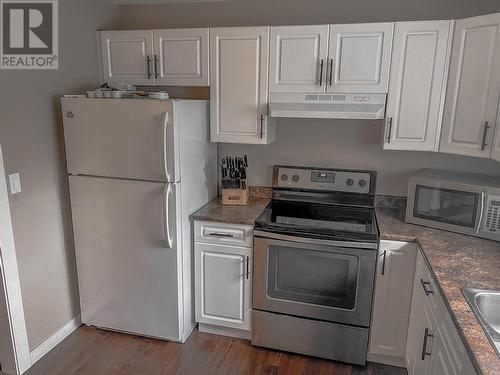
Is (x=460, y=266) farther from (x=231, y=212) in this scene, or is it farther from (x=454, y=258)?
(x=231, y=212)

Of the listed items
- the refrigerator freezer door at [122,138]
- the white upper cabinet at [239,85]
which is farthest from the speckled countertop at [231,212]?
the white upper cabinet at [239,85]

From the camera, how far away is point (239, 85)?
2.52m

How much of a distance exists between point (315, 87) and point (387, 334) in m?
1.60

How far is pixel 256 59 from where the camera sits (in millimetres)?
2445

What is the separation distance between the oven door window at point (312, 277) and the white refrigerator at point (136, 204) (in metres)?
0.62

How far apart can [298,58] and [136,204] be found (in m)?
1.38

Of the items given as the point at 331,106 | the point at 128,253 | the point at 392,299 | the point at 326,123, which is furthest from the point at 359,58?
the point at 128,253

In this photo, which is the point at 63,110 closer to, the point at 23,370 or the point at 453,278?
the point at 23,370

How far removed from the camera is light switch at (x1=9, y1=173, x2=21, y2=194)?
7.00 ft

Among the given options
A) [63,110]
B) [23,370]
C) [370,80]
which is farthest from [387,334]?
[63,110]

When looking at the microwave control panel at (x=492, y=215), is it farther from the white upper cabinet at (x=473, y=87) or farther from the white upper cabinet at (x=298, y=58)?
the white upper cabinet at (x=298, y=58)

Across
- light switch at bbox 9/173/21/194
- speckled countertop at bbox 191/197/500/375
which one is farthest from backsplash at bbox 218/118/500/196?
light switch at bbox 9/173/21/194

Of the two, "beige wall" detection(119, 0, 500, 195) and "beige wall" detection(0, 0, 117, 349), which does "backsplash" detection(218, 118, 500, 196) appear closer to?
"beige wall" detection(119, 0, 500, 195)

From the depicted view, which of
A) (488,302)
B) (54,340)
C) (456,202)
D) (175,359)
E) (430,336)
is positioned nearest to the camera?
(488,302)
